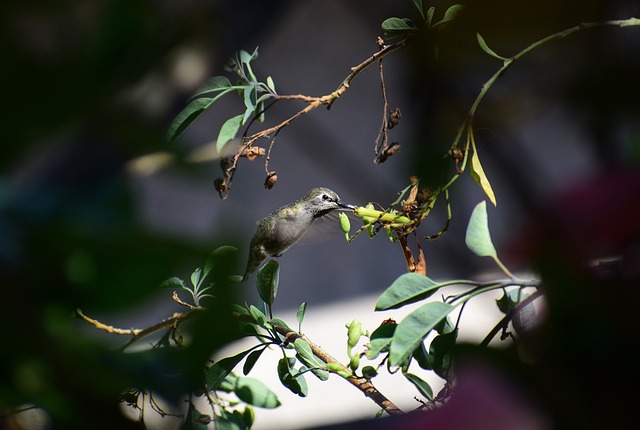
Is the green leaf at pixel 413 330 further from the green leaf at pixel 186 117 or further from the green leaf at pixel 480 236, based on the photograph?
the green leaf at pixel 186 117

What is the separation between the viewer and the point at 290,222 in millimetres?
809

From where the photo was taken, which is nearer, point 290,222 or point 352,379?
point 352,379

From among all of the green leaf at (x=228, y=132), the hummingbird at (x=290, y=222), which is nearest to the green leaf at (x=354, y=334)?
the green leaf at (x=228, y=132)

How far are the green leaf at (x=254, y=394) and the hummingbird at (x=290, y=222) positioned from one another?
0.26 m

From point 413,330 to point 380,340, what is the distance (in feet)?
0.17

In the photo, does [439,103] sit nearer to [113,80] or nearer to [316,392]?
[113,80]

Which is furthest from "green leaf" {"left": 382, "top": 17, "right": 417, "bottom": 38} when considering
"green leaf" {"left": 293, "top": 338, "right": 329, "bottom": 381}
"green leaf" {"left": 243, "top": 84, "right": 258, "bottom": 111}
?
"green leaf" {"left": 293, "top": 338, "right": 329, "bottom": 381}

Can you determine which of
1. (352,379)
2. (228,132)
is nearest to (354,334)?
(352,379)

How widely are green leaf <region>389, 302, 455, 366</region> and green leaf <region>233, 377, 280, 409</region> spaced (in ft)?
0.48

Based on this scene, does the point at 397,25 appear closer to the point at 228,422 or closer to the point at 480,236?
the point at 480,236

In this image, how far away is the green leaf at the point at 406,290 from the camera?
455mm

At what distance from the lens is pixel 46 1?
0.18 m

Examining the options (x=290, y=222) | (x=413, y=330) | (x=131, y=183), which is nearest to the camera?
(x=131, y=183)

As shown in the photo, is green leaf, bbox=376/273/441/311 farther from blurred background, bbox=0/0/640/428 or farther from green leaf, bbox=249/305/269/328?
blurred background, bbox=0/0/640/428
